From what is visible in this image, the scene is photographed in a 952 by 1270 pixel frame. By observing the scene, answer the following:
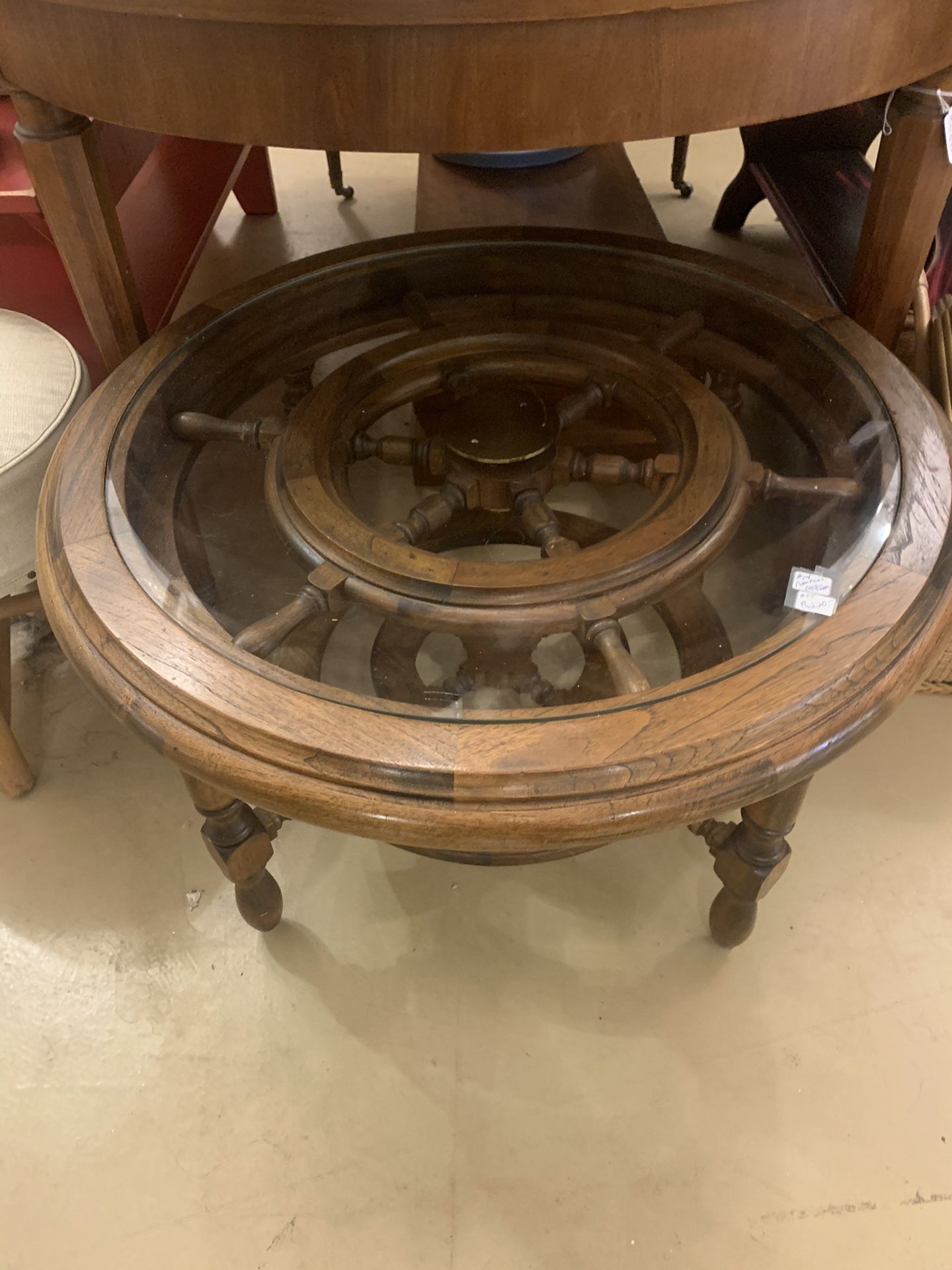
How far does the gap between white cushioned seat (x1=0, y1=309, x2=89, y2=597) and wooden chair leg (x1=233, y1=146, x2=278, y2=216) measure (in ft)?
3.61

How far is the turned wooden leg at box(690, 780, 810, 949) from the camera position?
2.67 ft

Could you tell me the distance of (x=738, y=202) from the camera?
190 centimetres

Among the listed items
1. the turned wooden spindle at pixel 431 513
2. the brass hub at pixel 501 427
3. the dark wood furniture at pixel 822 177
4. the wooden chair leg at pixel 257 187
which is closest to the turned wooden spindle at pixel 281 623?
the turned wooden spindle at pixel 431 513

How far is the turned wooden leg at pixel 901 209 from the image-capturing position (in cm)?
81

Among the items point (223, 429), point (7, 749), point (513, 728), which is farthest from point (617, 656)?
point (7, 749)

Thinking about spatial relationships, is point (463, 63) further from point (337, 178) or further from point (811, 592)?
point (337, 178)

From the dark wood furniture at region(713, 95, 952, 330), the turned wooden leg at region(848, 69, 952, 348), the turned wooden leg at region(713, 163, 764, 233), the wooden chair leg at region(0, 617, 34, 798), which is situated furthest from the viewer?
the turned wooden leg at region(713, 163, 764, 233)

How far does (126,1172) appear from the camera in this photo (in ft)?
2.95

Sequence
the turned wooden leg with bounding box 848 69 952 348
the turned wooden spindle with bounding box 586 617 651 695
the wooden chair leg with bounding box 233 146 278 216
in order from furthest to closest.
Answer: the wooden chair leg with bounding box 233 146 278 216 < the turned wooden leg with bounding box 848 69 952 348 < the turned wooden spindle with bounding box 586 617 651 695

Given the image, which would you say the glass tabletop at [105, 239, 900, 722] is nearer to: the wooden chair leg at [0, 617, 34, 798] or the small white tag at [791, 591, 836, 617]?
the small white tag at [791, 591, 836, 617]

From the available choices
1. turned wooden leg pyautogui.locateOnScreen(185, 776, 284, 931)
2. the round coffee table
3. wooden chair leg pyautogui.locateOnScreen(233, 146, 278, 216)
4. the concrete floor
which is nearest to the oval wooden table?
the round coffee table

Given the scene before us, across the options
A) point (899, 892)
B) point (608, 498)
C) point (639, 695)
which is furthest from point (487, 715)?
point (899, 892)

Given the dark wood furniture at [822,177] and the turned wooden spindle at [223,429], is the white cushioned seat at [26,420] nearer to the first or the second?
the turned wooden spindle at [223,429]

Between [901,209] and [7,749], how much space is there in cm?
113
